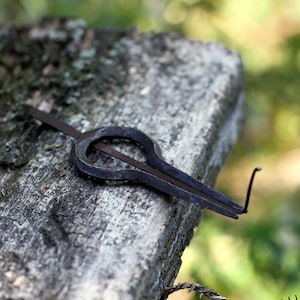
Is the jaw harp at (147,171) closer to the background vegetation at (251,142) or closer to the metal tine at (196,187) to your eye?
the metal tine at (196,187)

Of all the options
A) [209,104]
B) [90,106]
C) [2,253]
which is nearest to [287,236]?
[209,104]

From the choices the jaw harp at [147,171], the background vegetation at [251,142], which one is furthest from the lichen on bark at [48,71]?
the background vegetation at [251,142]

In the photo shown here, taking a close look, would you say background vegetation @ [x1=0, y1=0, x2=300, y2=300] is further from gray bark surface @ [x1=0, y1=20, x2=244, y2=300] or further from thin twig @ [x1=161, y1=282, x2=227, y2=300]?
thin twig @ [x1=161, y1=282, x2=227, y2=300]

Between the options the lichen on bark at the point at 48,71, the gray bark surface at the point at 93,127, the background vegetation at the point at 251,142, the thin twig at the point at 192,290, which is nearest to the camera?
the gray bark surface at the point at 93,127

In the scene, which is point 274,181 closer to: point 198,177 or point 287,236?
point 287,236

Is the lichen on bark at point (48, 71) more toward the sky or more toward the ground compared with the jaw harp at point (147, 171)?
more toward the sky

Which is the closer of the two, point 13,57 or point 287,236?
point 13,57

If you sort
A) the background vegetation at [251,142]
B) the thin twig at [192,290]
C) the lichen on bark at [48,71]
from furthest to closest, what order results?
the background vegetation at [251,142] → the lichen on bark at [48,71] → the thin twig at [192,290]
